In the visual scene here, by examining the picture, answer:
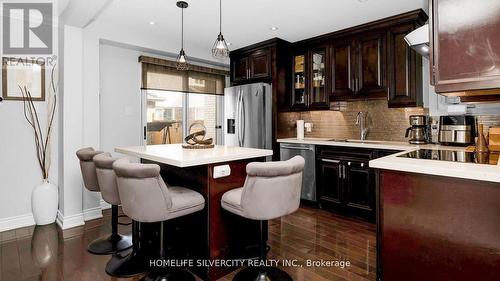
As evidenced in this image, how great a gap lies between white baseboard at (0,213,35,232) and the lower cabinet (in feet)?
12.1

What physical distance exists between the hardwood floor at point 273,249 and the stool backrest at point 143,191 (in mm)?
777

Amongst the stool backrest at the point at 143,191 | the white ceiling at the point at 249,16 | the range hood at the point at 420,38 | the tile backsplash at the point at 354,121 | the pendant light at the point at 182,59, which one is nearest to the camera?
the stool backrest at the point at 143,191

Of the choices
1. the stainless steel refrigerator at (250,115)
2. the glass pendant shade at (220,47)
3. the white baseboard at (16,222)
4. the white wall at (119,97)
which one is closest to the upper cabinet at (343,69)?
the stainless steel refrigerator at (250,115)

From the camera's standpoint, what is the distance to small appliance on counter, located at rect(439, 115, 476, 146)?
2.87 meters

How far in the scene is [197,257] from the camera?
2.20 m

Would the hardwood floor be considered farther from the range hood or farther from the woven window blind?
the woven window blind

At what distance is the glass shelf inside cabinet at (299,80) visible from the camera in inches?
172

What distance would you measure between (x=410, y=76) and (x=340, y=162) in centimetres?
134

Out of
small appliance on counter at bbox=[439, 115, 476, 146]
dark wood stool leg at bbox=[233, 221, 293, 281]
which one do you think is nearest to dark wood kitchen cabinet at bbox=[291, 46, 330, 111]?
small appliance on counter at bbox=[439, 115, 476, 146]

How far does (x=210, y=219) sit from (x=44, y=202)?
2.36 meters

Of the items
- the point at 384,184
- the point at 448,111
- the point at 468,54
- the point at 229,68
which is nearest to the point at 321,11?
the point at 448,111

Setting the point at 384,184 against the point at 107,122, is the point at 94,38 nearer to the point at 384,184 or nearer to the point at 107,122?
the point at 107,122

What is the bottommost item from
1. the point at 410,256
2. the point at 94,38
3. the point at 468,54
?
the point at 410,256

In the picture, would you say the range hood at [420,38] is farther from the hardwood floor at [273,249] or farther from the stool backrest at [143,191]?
the stool backrest at [143,191]
